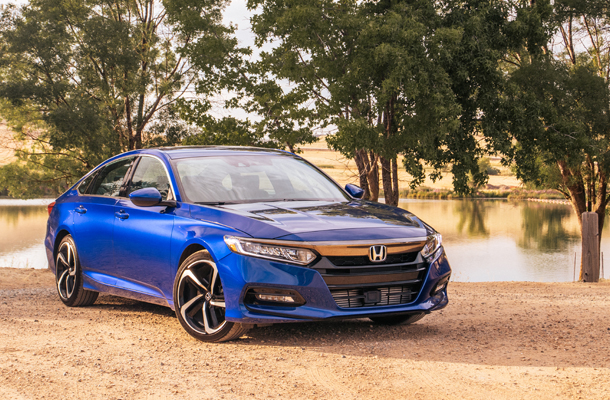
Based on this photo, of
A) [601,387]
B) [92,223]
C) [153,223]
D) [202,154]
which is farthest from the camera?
[92,223]

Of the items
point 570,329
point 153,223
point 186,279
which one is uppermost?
point 153,223

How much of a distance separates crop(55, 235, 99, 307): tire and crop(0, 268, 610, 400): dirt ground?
0.44 metres

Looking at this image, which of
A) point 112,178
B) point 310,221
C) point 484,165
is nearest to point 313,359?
point 310,221

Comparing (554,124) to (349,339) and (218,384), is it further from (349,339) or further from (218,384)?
(218,384)

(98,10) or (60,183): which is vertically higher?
(98,10)

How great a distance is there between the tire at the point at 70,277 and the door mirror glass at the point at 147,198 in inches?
77.7

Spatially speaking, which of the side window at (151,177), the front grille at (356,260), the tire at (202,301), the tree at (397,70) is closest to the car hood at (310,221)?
the front grille at (356,260)

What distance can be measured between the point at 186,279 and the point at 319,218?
1.22 metres

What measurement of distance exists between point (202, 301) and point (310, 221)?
114 cm

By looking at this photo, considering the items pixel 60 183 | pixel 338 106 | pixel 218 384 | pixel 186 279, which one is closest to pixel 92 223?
pixel 186 279

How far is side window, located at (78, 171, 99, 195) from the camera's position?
7359mm

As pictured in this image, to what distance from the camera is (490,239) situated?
56.2 metres

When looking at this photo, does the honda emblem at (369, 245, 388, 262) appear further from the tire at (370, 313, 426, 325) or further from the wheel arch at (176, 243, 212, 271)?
the wheel arch at (176, 243, 212, 271)

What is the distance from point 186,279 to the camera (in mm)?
5160
